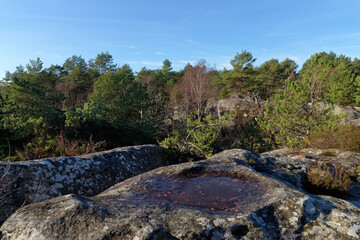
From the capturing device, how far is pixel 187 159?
Answer: 800 centimetres

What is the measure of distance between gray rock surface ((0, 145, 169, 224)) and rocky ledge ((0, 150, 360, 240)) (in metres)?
1.43

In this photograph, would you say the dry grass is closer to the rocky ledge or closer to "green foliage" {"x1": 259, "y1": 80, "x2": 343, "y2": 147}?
the rocky ledge

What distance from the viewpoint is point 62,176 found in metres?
4.42

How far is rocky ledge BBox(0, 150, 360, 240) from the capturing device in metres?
1.95

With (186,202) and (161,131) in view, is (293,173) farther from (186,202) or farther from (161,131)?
(161,131)

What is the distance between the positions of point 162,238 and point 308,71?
34.8 ft

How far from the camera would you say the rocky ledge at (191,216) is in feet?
6.39

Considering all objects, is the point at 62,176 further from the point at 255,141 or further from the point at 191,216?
the point at 255,141

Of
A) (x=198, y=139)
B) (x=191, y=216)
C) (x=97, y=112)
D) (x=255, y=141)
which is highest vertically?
(x=97, y=112)

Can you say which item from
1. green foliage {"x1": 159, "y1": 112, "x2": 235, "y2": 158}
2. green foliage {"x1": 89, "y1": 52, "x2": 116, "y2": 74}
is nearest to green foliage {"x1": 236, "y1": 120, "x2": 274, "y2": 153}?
green foliage {"x1": 159, "y1": 112, "x2": 235, "y2": 158}

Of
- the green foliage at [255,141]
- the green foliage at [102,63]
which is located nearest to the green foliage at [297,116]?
the green foliage at [255,141]

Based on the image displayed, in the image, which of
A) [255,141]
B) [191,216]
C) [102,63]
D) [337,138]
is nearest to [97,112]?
[255,141]

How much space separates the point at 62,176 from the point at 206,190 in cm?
308

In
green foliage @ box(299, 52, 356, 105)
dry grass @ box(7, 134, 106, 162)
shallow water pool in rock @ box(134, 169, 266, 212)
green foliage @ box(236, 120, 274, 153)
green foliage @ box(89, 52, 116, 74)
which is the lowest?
green foliage @ box(236, 120, 274, 153)
